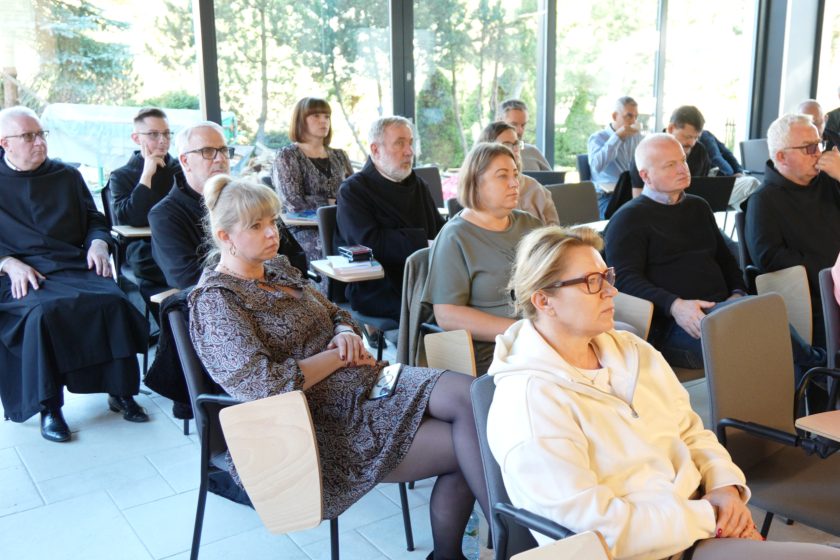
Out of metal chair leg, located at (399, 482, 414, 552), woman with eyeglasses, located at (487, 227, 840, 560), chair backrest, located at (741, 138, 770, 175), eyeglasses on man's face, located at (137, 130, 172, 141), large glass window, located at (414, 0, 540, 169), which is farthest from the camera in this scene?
chair backrest, located at (741, 138, 770, 175)

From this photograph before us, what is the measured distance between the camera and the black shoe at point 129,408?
3406 millimetres

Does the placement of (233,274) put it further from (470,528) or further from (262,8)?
(262,8)

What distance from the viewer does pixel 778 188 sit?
341cm

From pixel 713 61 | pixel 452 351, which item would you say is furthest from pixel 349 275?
pixel 713 61

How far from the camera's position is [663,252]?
3023 mm

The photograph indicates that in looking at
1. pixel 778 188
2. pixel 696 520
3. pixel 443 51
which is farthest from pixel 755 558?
pixel 443 51

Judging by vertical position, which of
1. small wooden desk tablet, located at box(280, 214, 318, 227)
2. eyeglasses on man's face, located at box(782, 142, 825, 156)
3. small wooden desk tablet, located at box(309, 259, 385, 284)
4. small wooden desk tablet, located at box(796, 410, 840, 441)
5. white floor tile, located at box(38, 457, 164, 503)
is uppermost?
eyeglasses on man's face, located at box(782, 142, 825, 156)

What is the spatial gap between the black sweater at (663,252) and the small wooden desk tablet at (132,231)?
2.13m

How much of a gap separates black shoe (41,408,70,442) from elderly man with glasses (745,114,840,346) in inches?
118

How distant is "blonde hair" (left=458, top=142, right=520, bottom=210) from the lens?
110 inches

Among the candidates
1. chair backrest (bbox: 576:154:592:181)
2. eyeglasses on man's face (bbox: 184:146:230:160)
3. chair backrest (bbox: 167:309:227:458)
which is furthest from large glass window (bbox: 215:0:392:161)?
chair backrest (bbox: 167:309:227:458)

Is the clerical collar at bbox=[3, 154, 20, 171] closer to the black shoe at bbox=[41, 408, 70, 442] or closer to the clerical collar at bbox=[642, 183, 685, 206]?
the black shoe at bbox=[41, 408, 70, 442]

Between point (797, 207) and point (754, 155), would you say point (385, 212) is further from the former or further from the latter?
point (754, 155)

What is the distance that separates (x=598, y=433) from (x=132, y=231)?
9.43 ft
